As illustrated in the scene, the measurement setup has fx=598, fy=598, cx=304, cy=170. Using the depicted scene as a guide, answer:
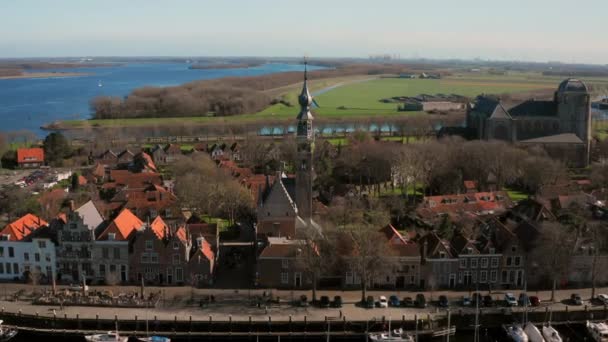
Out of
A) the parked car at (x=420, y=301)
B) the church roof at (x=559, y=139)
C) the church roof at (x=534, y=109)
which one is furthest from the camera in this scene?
the church roof at (x=534, y=109)

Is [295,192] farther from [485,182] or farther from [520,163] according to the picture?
[520,163]

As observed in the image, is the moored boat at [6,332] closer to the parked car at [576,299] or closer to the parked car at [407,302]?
the parked car at [407,302]

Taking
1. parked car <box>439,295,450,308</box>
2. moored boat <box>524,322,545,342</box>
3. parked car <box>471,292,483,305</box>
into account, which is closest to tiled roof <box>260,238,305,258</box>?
parked car <box>439,295,450,308</box>

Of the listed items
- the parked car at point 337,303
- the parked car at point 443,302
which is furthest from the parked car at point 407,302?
the parked car at point 337,303

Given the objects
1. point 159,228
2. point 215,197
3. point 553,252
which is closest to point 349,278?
point 553,252

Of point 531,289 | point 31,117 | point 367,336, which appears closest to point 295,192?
point 367,336
